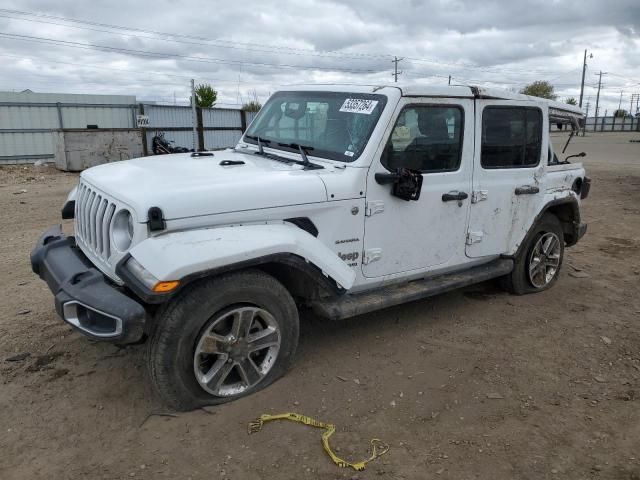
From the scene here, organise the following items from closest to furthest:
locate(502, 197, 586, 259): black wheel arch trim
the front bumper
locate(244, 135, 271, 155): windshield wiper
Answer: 1. the front bumper
2. locate(244, 135, 271, 155): windshield wiper
3. locate(502, 197, 586, 259): black wheel arch trim

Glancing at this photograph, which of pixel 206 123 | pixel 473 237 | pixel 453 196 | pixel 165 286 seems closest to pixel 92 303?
pixel 165 286

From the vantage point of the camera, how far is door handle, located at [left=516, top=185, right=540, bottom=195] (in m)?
4.73

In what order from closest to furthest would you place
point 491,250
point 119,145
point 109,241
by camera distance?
point 109,241 → point 491,250 → point 119,145

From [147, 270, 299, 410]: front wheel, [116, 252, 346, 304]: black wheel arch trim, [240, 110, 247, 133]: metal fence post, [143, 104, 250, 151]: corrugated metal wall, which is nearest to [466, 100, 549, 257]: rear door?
[116, 252, 346, 304]: black wheel arch trim

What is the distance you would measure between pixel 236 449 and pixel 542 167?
12.2ft

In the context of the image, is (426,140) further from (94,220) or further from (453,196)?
(94,220)

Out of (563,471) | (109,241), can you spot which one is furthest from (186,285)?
(563,471)

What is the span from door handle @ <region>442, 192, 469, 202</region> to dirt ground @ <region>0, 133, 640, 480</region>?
1112 millimetres

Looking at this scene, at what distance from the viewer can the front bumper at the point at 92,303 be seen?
8.96ft

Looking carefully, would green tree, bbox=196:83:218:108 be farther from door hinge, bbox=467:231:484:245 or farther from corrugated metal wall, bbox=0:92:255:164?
door hinge, bbox=467:231:484:245

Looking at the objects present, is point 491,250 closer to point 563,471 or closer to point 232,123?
point 563,471

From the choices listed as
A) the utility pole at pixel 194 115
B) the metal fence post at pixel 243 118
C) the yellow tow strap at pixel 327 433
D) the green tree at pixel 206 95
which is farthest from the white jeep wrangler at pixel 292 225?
the green tree at pixel 206 95

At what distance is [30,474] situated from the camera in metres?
2.73

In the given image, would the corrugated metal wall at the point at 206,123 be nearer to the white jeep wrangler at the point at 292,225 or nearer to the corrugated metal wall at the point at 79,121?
the corrugated metal wall at the point at 79,121
